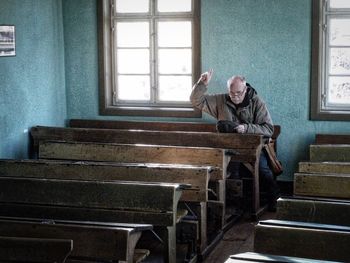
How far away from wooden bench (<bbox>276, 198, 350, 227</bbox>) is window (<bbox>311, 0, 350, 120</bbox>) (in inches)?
136

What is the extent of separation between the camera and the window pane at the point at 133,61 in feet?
26.9

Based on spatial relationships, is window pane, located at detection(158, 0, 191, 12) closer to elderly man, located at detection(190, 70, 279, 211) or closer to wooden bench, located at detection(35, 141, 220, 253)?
elderly man, located at detection(190, 70, 279, 211)

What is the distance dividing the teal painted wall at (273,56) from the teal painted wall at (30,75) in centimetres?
167

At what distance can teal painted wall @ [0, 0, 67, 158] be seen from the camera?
7.17 meters

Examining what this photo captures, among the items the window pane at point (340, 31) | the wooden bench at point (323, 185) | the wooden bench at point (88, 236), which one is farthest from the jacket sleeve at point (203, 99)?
the wooden bench at point (88, 236)

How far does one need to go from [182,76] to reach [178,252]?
2.76 meters

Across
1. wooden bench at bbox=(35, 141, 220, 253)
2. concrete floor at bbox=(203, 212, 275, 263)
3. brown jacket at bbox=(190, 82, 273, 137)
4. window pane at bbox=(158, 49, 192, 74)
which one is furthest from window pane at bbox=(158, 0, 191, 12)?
concrete floor at bbox=(203, 212, 275, 263)

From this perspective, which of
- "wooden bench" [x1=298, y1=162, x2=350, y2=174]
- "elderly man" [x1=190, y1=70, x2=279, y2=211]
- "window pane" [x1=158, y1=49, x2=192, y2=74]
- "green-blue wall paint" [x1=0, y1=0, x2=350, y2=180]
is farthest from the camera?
"window pane" [x1=158, y1=49, x2=192, y2=74]

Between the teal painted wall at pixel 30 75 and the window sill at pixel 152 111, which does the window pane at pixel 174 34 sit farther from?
the teal painted wall at pixel 30 75

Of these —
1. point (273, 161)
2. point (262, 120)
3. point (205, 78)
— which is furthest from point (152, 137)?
point (273, 161)

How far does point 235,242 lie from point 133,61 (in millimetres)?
2870

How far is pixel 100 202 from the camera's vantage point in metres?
4.91

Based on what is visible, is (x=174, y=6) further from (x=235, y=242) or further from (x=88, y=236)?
(x=88, y=236)

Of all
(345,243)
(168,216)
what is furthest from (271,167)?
(345,243)
